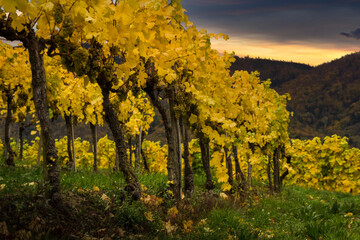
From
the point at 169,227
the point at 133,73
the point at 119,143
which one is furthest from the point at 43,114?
the point at 169,227

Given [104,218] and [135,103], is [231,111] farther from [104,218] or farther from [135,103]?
[135,103]

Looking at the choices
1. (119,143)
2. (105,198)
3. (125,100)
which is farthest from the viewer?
(119,143)

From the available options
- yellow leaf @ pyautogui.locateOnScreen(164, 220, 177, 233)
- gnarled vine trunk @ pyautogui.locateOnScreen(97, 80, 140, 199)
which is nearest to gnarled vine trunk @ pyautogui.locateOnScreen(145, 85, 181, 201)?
gnarled vine trunk @ pyautogui.locateOnScreen(97, 80, 140, 199)

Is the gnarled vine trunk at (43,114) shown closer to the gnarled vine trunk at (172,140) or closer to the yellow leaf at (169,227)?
the yellow leaf at (169,227)

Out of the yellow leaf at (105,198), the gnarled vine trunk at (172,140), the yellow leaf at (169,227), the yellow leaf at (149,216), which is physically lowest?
the yellow leaf at (169,227)

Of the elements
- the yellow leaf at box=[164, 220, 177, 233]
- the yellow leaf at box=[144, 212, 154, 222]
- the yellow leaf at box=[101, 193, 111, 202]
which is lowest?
the yellow leaf at box=[164, 220, 177, 233]

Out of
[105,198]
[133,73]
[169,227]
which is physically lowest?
[169,227]

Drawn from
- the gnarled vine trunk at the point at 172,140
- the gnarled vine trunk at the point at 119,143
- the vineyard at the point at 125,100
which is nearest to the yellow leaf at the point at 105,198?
the vineyard at the point at 125,100

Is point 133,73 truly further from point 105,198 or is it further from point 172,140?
point 105,198

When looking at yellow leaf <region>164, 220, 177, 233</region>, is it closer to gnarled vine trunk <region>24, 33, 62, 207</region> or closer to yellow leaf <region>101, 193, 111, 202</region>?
yellow leaf <region>101, 193, 111, 202</region>

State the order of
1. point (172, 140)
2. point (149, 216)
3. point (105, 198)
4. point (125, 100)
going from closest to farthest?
point (149, 216), point (105, 198), point (125, 100), point (172, 140)

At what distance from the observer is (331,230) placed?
5043 mm

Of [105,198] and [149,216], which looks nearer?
[149,216]

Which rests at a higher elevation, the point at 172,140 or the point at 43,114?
the point at 43,114
